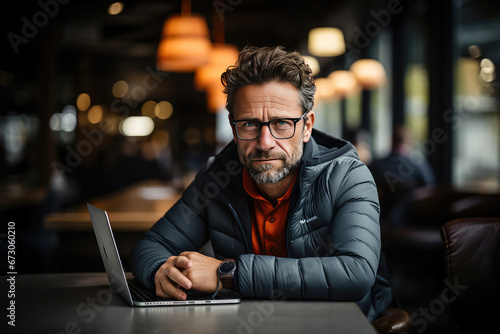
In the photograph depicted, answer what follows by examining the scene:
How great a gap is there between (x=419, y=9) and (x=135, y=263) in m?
7.03

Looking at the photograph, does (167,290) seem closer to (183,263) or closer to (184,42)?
(183,263)

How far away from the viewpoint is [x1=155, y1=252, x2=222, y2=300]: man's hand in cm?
162

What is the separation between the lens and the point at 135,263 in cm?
189

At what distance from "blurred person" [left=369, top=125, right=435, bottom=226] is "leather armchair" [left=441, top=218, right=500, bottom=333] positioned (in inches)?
113

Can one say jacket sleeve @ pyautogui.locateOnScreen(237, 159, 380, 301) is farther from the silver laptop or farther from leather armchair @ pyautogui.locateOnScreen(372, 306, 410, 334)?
leather armchair @ pyautogui.locateOnScreen(372, 306, 410, 334)

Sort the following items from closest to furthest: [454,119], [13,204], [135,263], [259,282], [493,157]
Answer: [259,282] < [135,263] < [493,157] < [13,204] < [454,119]

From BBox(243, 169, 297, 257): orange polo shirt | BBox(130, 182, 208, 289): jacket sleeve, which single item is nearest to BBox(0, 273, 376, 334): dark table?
BBox(130, 182, 208, 289): jacket sleeve

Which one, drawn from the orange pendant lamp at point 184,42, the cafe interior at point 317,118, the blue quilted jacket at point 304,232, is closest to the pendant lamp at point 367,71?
the cafe interior at point 317,118

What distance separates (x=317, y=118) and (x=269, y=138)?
6.88 meters

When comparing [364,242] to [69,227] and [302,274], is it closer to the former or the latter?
[302,274]

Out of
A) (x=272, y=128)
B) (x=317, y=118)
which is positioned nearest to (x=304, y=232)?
(x=272, y=128)

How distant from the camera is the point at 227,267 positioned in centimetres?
165

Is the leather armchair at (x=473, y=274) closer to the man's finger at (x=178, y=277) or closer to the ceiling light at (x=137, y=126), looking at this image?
the man's finger at (x=178, y=277)

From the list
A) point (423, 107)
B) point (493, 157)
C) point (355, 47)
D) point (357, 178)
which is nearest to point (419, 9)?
point (423, 107)
